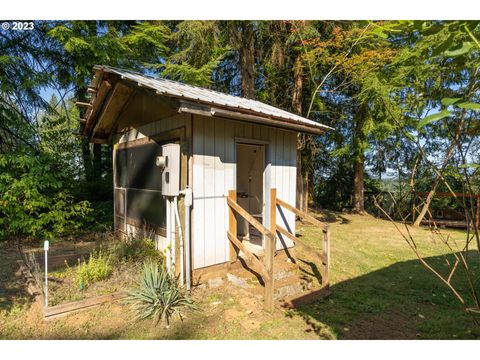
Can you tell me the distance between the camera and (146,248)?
16.6 ft

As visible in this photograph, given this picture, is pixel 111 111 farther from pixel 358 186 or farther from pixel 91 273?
pixel 358 186

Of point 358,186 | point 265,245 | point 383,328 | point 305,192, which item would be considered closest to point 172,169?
point 265,245

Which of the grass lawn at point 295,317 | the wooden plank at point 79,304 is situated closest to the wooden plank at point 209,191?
the grass lawn at point 295,317

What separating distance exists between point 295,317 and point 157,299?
1.80m

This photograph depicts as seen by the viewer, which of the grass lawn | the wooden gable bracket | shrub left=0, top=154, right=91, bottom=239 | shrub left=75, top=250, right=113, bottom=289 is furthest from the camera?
shrub left=0, top=154, right=91, bottom=239

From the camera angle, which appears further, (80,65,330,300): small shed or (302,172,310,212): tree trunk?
(302,172,310,212): tree trunk

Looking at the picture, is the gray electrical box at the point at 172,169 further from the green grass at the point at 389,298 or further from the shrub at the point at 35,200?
the shrub at the point at 35,200

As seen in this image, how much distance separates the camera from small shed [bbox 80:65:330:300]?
4266 millimetres

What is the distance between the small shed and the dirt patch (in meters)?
1.75

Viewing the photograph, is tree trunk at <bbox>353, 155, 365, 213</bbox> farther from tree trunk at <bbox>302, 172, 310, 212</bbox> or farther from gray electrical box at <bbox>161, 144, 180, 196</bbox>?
gray electrical box at <bbox>161, 144, 180, 196</bbox>

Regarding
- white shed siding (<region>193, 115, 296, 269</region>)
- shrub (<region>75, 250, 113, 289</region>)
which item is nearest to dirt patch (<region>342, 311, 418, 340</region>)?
white shed siding (<region>193, 115, 296, 269</region>)

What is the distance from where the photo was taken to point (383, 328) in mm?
3535

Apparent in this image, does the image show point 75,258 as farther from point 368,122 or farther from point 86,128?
point 368,122
